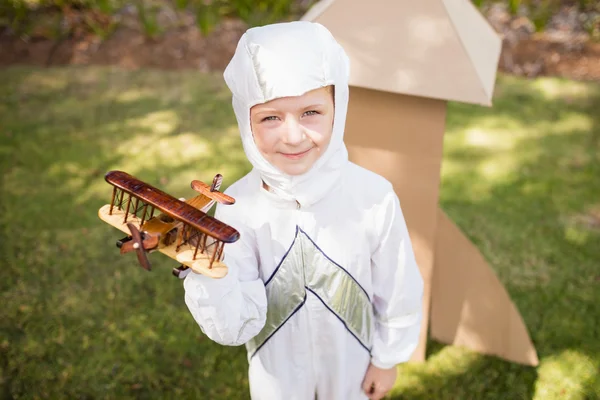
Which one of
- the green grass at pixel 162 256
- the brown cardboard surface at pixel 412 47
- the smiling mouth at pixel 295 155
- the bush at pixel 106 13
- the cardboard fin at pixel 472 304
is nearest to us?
the smiling mouth at pixel 295 155

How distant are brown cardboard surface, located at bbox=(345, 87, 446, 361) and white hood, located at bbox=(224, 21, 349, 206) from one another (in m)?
0.62

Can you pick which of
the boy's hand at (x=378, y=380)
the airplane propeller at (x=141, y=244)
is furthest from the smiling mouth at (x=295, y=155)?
the boy's hand at (x=378, y=380)

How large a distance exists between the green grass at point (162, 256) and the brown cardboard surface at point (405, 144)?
0.89 meters

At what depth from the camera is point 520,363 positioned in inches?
113

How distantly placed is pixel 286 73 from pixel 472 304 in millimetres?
1760

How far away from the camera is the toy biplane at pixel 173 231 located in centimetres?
134

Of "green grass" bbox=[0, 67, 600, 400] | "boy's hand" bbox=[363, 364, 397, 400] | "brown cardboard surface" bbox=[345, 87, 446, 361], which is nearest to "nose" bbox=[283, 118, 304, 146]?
"brown cardboard surface" bbox=[345, 87, 446, 361]

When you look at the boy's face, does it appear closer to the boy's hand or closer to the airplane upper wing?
the airplane upper wing

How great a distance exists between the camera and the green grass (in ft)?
9.48

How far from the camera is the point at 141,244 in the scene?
1345 mm

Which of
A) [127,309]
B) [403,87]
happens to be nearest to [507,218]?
[403,87]

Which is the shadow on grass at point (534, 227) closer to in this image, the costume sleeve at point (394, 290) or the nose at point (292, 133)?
the costume sleeve at point (394, 290)

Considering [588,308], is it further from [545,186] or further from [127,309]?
[127,309]

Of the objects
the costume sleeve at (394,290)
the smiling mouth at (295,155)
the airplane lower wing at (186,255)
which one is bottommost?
the costume sleeve at (394,290)
